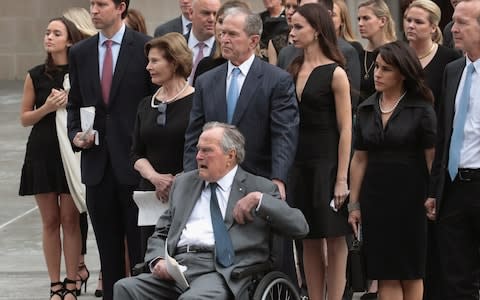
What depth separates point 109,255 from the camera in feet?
28.0

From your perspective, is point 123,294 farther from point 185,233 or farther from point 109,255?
point 109,255

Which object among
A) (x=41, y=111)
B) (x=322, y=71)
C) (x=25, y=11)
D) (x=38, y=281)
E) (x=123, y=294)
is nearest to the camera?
(x=123, y=294)

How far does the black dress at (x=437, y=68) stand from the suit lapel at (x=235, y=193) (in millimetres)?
1976

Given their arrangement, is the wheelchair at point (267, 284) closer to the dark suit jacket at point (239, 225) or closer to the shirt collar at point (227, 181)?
the dark suit jacket at point (239, 225)

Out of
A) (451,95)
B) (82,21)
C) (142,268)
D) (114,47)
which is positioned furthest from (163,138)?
(82,21)

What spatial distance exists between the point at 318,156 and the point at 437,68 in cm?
110

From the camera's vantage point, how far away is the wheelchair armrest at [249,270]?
22.6ft

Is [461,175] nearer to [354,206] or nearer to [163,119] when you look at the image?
[354,206]

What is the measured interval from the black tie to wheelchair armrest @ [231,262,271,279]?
93mm

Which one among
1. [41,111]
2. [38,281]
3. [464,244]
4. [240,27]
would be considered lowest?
[38,281]

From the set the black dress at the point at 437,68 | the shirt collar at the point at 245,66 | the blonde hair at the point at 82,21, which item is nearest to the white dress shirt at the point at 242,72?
the shirt collar at the point at 245,66

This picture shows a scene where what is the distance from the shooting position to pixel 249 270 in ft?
22.8

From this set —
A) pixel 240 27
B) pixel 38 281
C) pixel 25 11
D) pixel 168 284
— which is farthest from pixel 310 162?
pixel 25 11

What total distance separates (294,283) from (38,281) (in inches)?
130
